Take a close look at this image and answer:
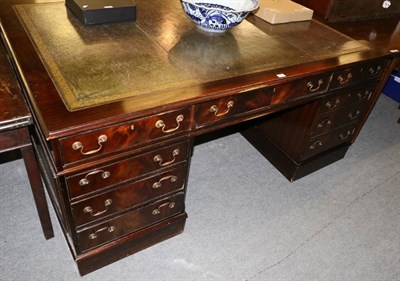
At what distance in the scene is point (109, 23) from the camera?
1231 mm

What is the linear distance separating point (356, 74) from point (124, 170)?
108 centimetres

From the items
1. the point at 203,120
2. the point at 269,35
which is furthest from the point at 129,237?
the point at 269,35

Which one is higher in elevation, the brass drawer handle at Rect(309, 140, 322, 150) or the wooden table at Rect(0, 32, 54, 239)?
the wooden table at Rect(0, 32, 54, 239)

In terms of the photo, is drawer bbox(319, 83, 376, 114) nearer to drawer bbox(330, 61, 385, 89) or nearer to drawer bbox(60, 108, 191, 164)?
drawer bbox(330, 61, 385, 89)

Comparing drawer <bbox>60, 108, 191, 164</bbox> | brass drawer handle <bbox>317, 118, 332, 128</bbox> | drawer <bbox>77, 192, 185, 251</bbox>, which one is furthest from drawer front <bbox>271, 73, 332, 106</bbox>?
drawer <bbox>77, 192, 185, 251</bbox>

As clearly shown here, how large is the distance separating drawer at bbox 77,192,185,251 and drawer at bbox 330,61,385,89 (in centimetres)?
80

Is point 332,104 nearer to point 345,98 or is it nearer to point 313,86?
point 345,98

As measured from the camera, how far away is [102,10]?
118cm

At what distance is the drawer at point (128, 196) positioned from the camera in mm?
1043

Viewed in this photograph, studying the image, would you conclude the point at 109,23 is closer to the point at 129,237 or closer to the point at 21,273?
the point at 129,237

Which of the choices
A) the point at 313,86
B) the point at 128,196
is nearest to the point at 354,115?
the point at 313,86

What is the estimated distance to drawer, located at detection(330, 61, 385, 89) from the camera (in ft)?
4.53

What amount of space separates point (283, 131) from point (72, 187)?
1.16 metres

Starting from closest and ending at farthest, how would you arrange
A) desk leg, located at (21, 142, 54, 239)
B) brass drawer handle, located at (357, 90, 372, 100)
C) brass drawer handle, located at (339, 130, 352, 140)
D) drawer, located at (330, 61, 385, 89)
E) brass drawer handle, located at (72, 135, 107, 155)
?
brass drawer handle, located at (72, 135, 107, 155) < desk leg, located at (21, 142, 54, 239) < drawer, located at (330, 61, 385, 89) < brass drawer handle, located at (357, 90, 372, 100) < brass drawer handle, located at (339, 130, 352, 140)
